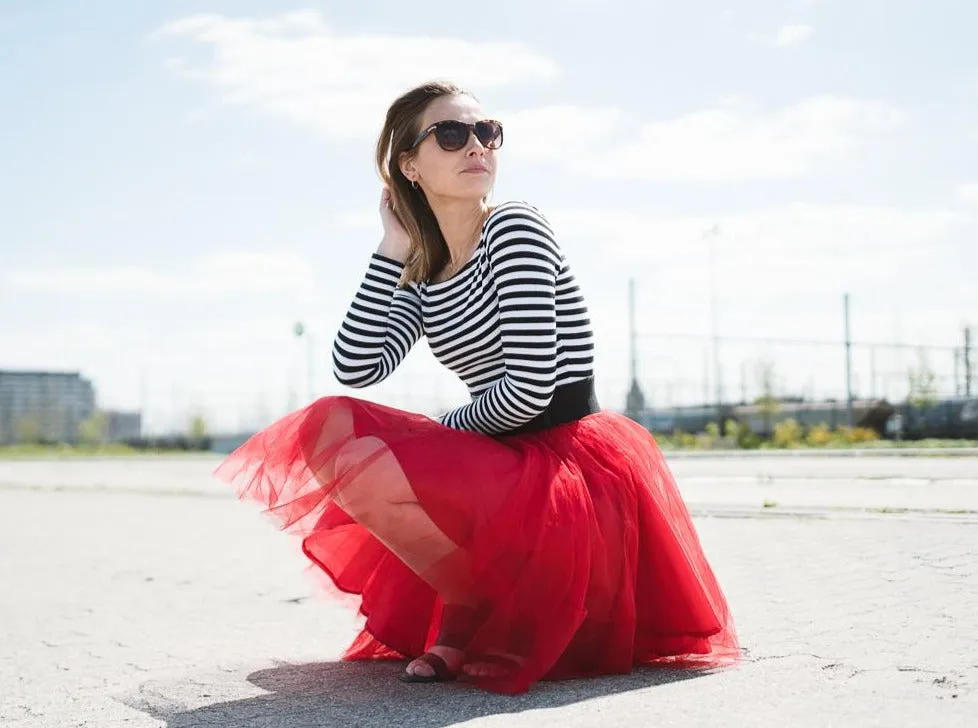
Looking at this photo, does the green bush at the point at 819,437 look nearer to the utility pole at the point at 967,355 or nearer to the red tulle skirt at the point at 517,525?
the utility pole at the point at 967,355

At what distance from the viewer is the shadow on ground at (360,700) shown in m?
2.61

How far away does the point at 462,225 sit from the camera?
3.42 meters

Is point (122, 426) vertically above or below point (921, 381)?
below

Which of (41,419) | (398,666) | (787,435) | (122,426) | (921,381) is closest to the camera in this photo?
(398,666)

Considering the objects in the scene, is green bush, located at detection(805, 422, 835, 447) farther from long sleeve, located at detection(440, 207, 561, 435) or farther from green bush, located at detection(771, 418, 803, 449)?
long sleeve, located at detection(440, 207, 561, 435)

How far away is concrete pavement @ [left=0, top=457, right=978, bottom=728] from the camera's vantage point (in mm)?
2617

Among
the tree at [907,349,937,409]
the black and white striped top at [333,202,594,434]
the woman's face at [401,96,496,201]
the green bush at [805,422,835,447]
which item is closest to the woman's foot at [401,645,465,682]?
the black and white striped top at [333,202,594,434]

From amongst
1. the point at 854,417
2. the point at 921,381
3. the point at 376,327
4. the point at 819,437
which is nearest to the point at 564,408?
the point at 376,327

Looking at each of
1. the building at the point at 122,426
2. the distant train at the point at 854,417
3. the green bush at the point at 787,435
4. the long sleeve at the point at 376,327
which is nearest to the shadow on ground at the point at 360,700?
the long sleeve at the point at 376,327

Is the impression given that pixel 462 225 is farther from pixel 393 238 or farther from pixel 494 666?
pixel 494 666

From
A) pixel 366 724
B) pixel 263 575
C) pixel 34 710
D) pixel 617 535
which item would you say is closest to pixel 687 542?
pixel 617 535

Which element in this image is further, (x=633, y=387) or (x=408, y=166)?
(x=633, y=387)

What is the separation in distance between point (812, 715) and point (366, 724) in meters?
0.99

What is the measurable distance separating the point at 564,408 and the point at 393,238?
2.62 ft
